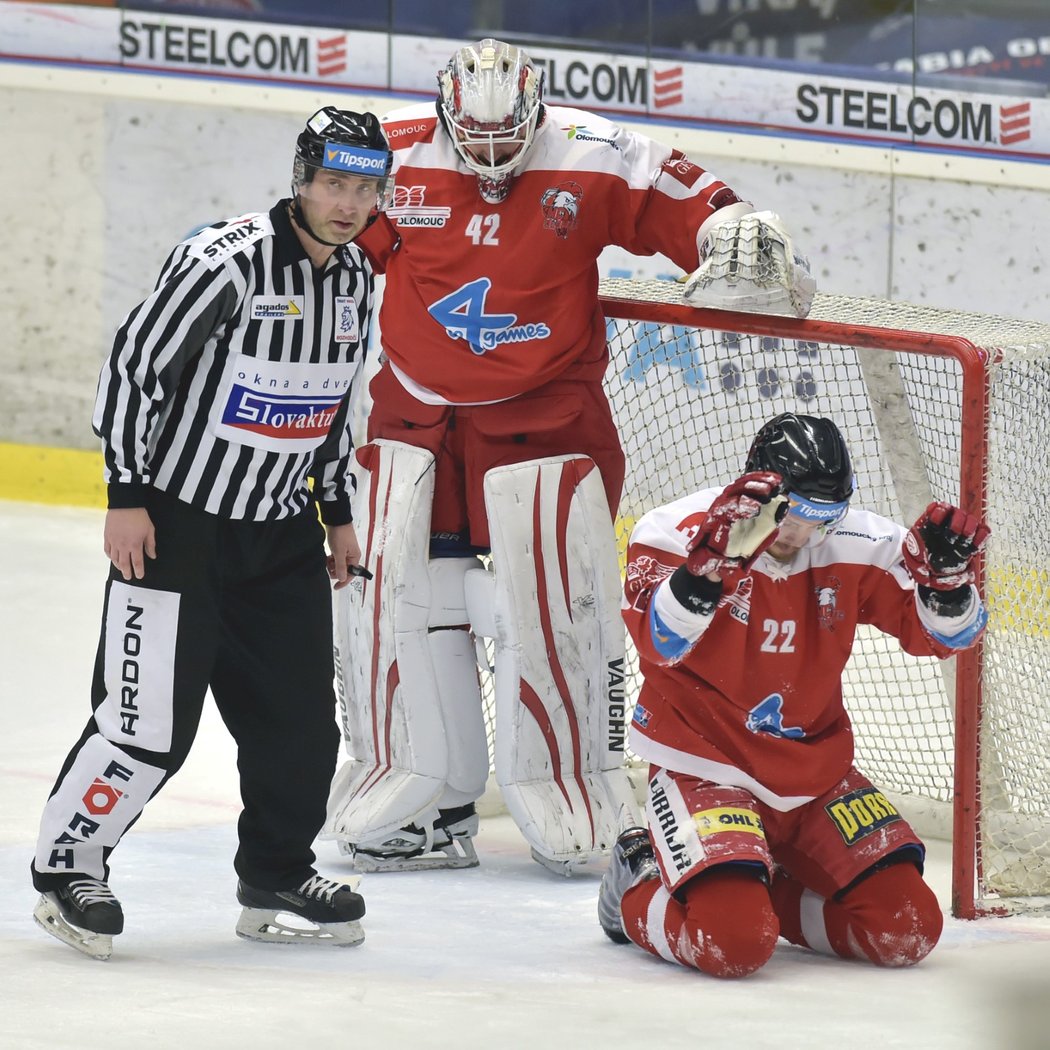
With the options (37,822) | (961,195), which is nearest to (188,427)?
(37,822)

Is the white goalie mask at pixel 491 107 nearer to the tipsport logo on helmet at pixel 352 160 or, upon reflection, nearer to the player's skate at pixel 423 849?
the tipsport logo on helmet at pixel 352 160

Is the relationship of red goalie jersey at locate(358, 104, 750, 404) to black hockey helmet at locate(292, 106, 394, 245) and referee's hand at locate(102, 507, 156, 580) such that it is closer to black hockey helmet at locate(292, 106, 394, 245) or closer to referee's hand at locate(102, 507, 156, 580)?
black hockey helmet at locate(292, 106, 394, 245)

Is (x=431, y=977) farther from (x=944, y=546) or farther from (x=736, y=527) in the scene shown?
(x=944, y=546)

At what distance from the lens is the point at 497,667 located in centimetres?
358

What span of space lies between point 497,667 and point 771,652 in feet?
2.47

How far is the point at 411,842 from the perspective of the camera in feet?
11.9

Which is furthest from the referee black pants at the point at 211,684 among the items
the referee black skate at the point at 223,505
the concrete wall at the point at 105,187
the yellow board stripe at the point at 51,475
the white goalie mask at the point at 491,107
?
the yellow board stripe at the point at 51,475

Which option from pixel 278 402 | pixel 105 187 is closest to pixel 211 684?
pixel 278 402

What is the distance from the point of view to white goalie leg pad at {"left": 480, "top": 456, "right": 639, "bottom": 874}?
138 inches

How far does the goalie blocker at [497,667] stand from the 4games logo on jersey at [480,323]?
0.21 meters

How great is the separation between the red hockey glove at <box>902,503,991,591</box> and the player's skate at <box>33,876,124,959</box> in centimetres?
120

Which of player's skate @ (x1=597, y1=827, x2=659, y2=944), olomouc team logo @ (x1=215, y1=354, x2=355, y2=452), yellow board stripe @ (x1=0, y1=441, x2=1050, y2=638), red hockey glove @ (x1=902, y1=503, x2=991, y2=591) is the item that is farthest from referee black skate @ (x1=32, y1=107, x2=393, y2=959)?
yellow board stripe @ (x1=0, y1=441, x2=1050, y2=638)

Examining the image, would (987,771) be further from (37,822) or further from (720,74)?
(720,74)

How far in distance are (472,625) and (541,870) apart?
1.45ft
